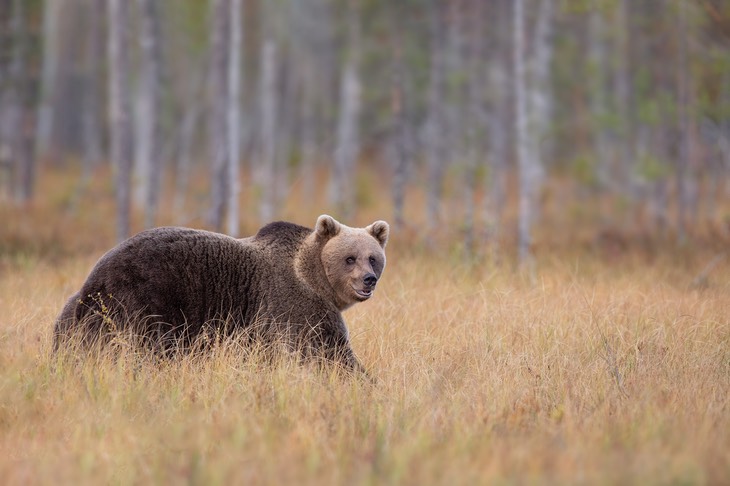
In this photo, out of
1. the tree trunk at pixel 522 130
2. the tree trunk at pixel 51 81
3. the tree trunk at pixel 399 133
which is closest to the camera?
the tree trunk at pixel 522 130

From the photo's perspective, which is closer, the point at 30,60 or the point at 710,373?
the point at 710,373

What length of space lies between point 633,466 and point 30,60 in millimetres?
21556

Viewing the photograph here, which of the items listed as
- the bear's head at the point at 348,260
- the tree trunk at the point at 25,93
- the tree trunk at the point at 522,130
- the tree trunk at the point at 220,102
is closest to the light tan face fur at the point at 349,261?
the bear's head at the point at 348,260

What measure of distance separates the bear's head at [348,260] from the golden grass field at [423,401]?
0.49 meters

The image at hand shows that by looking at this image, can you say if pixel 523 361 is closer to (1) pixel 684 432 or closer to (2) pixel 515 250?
(1) pixel 684 432

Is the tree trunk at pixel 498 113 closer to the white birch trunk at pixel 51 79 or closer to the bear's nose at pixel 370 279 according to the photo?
the bear's nose at pixel 370 279

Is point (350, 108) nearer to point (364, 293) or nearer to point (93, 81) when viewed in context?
point (93, 81)

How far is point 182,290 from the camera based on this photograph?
610 cm

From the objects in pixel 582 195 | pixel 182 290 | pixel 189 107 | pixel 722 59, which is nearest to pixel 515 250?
pixel 722 59

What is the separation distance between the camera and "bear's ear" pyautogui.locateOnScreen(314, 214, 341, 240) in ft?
21.5

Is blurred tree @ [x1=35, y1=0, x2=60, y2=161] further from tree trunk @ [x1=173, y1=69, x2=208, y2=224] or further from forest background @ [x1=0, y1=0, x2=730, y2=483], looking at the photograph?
forest background @ [x1=0, y1=0, x2=730, y2=483]

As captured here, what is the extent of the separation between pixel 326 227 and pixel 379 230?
536 millimetres

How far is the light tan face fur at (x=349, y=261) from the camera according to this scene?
6438mm

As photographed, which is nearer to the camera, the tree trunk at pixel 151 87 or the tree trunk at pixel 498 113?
the tree trunk at pixel 151 87
